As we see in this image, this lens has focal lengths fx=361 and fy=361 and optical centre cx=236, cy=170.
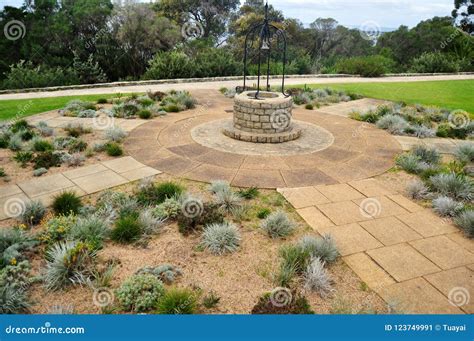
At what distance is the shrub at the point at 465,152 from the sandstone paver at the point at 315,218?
469cm

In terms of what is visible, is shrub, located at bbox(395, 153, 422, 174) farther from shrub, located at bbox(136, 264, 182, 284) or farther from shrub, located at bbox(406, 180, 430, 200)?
shrub, located at bbox(136, 264, 182, 284)

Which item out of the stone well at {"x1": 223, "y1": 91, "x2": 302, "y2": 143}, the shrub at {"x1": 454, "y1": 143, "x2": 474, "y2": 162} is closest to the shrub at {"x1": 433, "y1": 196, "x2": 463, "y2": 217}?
the shrub at {"x1": 454, "y1": 143, "x2": 474, "y2": 162}

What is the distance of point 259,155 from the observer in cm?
834

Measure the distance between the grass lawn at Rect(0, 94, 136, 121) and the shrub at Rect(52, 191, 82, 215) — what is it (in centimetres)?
681

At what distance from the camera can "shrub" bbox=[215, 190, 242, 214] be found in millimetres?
5906

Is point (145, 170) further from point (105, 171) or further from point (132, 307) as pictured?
point (132, 307)

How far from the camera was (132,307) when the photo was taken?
3.94 m

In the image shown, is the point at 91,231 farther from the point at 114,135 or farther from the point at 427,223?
the point at 427,223

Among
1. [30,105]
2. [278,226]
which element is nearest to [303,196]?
[278,226]

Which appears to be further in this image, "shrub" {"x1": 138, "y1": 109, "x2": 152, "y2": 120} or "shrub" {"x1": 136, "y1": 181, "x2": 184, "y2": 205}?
"shrub" {"x1": 138, "y1": 109, "x2": 152, "y2": 120}

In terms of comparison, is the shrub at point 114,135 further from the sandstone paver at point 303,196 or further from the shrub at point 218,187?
the sandstone paver at point 303,196

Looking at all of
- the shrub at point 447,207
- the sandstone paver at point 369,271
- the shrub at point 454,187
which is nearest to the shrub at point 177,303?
the sandstone paver at point 369,271

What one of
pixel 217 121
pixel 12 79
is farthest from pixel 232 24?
pixel 217 121

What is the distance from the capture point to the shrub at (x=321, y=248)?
466cm
